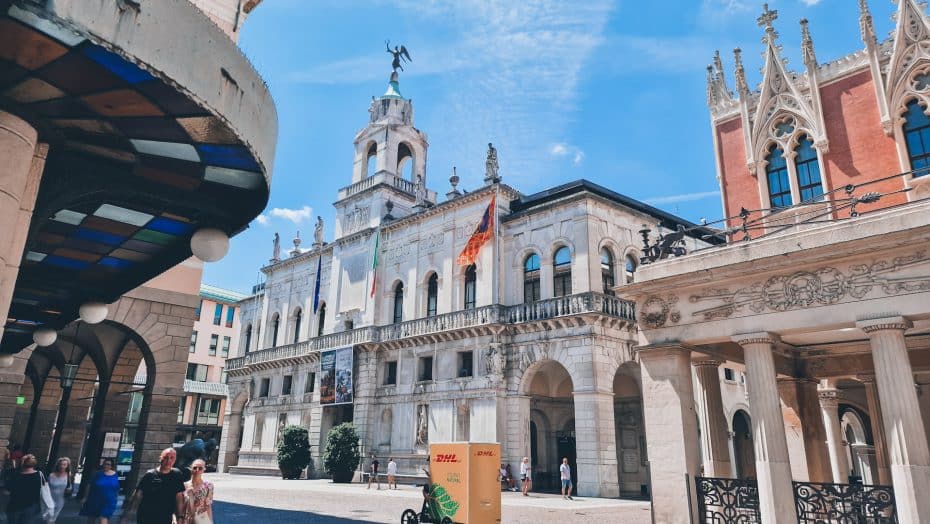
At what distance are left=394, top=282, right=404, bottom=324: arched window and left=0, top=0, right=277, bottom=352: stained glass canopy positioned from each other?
28.6 m

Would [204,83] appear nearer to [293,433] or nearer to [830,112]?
[830,112]

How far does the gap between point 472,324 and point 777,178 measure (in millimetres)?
16465

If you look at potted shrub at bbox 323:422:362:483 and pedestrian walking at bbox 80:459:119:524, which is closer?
pedestrian walking at bbox 80:459:119:524

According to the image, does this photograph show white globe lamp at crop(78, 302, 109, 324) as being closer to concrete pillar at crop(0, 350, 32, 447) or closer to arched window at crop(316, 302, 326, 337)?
concrete pillar at crop(0, 350, 32, 447)

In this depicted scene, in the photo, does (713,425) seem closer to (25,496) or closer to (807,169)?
(807,169)

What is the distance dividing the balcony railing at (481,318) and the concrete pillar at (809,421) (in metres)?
11.9

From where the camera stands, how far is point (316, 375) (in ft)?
132

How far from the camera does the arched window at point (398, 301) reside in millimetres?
37000

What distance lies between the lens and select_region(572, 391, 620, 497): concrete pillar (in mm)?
25047

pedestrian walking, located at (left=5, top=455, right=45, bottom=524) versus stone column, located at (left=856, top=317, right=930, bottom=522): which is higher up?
stone column, located at (left=856, top=317, right=930, bottom=522)

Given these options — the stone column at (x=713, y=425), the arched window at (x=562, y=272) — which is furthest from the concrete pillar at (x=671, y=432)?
the arched window at (x=562, y=272)

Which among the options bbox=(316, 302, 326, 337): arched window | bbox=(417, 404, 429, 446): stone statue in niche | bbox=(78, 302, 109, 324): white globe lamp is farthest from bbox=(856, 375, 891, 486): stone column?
bbox=(316, 302, 326, 337): arched window

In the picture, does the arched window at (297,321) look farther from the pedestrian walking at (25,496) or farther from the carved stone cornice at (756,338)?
the carved stone cornice at (756,338)

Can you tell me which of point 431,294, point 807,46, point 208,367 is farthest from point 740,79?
point 208,367
